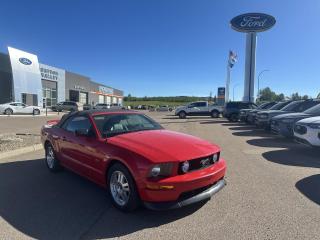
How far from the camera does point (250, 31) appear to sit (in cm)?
3950

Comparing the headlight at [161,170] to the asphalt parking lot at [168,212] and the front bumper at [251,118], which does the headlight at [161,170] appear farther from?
the front bumper at [251,118]

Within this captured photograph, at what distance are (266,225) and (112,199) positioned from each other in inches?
87.4

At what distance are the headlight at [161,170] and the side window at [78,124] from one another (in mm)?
1735

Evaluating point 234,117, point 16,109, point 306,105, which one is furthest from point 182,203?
point 16,109

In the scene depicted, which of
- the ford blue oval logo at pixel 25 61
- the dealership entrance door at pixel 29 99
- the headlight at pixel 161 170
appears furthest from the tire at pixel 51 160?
the ford blue oval logo at pixel 25 61

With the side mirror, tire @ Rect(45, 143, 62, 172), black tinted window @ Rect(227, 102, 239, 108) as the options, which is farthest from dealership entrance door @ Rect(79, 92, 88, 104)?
the side mirror

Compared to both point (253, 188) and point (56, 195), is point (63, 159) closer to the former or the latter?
point (56, 195)

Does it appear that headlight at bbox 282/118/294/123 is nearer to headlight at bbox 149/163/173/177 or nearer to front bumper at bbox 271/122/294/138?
front bumper at bbox 271/122/294/138

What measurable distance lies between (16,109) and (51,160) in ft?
98.7

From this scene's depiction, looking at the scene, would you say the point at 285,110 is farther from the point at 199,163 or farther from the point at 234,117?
the point at 199,163

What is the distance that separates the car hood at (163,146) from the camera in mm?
4168

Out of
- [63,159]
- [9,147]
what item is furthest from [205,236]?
[9,147]

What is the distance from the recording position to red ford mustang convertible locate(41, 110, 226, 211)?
4012mm

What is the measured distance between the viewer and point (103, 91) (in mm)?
76750
